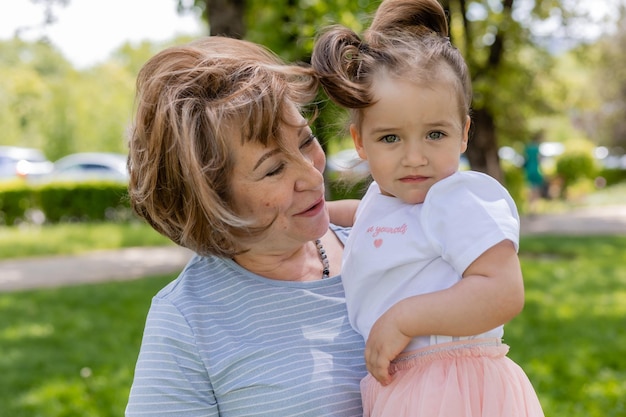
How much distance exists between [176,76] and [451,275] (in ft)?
2.58

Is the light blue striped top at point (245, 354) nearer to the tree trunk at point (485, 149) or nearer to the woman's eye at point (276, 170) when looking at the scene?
the woman's eye at point (276, 170)

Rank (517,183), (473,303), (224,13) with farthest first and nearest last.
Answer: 1. (517,183)
2. (224,13)
3. (473,303)

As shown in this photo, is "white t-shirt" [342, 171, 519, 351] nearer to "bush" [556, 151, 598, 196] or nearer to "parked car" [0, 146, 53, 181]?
"bush" [556, 151, 598, 196]

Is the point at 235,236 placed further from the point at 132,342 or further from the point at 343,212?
the point at 132,342

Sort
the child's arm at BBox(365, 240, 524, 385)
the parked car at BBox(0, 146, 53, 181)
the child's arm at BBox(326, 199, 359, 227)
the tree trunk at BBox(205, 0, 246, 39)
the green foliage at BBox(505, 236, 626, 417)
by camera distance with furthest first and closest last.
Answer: the parked car at BBox(0, 146, 53, 181)
the tree trunk at BBox(205, 0, 246, 39)
the green foliage at BBox(505, 236, 626, 417)
the child's arm at BBox(326, 199, 359, 227)
the child's arm at BBox(365, 240, 524, 385)

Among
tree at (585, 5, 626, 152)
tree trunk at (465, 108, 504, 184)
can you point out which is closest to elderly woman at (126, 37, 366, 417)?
tree trunk at (465, 108, 504, 184)

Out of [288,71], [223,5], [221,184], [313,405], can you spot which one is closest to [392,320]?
[313,405]

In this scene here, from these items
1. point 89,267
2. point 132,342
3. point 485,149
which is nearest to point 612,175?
point 485,149

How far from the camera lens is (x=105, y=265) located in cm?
1048

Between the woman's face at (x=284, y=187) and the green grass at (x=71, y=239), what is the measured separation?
921cm

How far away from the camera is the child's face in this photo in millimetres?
1675

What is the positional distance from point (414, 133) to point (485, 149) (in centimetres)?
1140

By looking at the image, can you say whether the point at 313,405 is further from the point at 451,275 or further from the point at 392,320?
the point at 451,275

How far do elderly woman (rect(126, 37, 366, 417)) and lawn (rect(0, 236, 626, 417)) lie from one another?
3.17 m
